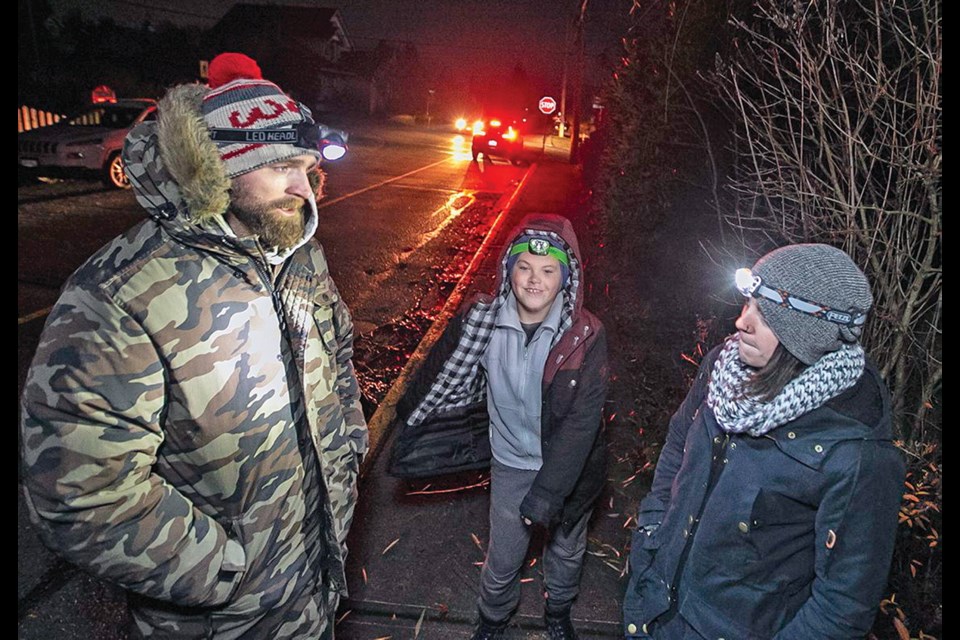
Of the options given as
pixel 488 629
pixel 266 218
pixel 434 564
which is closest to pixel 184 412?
pixel 266 218

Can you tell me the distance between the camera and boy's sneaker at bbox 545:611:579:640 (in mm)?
3084

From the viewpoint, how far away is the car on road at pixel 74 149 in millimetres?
12734

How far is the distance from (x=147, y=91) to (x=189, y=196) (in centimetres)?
3208

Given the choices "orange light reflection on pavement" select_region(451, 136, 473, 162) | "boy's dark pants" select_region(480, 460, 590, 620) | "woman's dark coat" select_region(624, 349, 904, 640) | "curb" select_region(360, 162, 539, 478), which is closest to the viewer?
"woman's dark coat" select_region(624, 349, 904, 640)

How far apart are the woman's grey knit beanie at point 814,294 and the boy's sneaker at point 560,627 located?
198 cm

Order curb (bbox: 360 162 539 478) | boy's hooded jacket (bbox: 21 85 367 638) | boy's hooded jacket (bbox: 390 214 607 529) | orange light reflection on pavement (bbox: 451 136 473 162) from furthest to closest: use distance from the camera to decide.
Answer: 1. orange light reflection on pavement (bbox: 451 136 473 162)
2. curb (bbox: 360 162 539 478)
3. boy's hooded jacket (bbox: 390 214 607 529)
4. boy's hooded jacket (bbox: 21 85 367 638)

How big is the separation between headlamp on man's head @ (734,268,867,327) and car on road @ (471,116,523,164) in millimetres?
23195

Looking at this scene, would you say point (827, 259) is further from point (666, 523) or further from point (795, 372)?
point (666, 523)

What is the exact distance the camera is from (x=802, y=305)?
182 cm

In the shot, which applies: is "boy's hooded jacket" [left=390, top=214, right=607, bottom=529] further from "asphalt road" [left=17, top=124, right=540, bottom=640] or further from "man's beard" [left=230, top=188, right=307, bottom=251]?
"asphalt road" [left=17, top=124, right=540, bottom=640]

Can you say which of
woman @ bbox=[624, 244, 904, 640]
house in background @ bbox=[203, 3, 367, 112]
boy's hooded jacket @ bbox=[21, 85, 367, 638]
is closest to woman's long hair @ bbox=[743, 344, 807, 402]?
woman @ bbox=[624, 244, 904, 640]

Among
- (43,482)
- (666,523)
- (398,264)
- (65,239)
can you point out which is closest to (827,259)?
(666,523)

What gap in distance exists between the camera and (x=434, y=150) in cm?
2930
